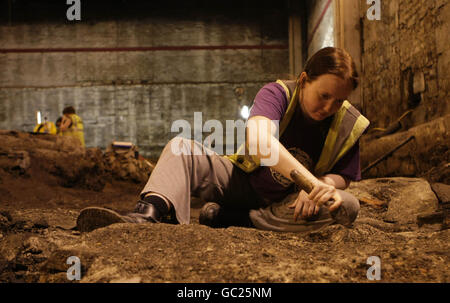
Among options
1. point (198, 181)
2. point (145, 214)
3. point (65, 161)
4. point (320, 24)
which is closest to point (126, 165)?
point (65, 161)

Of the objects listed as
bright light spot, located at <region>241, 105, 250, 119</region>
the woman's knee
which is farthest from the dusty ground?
bright light spot, located at <region>241, 105, 250, 119</region>

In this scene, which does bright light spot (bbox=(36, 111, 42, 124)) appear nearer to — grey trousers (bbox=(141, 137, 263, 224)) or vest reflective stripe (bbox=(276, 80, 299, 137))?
grey trousers (bbox=(141, 137, 263, 224))

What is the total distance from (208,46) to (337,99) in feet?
33.9

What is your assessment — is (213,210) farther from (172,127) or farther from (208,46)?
(208,46)

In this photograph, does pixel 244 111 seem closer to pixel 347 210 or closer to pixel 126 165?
pixel 126 165

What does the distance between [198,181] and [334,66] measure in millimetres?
947

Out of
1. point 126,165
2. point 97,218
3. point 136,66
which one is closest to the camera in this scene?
point 97,218

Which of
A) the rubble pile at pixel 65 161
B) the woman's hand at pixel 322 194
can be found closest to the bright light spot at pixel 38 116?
the rubble pile at pixel 65 161

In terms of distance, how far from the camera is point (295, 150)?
2.08 metres

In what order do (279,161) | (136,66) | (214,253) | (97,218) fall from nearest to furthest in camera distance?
(214,253)
(279,161)
(97,218)
(136,66)

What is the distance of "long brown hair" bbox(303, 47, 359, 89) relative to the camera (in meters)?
1.81

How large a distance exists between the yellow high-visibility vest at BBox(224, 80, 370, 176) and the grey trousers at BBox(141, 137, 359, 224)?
0.16 meters

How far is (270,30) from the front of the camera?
11703 millimetres
